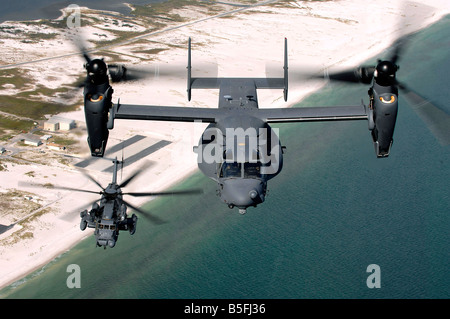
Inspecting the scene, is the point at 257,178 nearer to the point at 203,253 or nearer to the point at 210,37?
the point at 203,253

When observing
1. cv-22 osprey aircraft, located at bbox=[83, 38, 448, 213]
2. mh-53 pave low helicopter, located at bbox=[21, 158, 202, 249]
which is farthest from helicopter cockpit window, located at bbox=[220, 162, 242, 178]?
mh-53 pave low helicopter, located at bbox=[21, 158, 202, 249]

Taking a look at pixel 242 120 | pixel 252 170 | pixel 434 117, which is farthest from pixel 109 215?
pixel 434 117

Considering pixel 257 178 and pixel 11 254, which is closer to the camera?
pixel 257 178

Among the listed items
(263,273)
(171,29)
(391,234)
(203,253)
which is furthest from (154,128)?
(171,29)

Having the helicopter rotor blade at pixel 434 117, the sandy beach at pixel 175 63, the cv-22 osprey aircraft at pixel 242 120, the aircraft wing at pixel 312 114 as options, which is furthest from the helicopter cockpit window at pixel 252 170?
the sandy beach at pixel 175 63

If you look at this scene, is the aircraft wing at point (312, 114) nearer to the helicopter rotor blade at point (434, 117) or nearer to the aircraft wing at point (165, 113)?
the helicopter rotor blade at point (434, 117)
